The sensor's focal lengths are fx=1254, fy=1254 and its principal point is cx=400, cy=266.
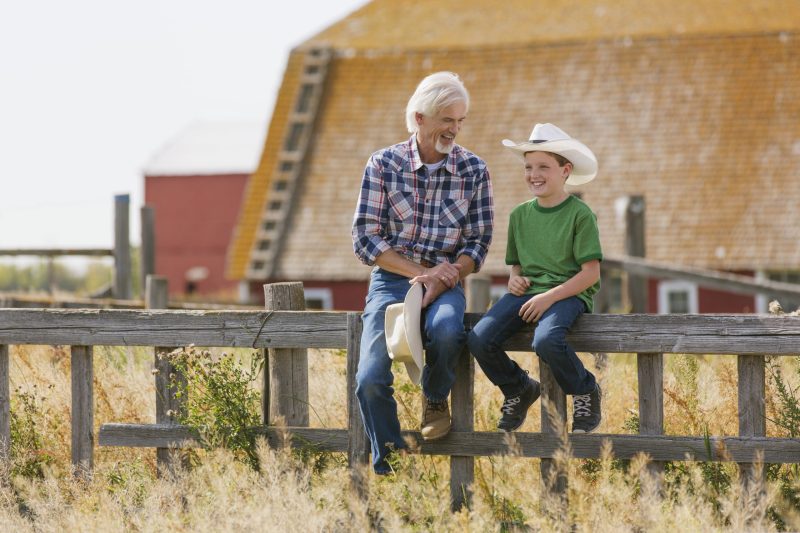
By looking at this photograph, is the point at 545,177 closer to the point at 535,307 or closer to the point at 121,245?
the point at 535,307

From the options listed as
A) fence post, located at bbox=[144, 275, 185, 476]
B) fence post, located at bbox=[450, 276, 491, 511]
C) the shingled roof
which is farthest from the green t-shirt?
the shingled roof

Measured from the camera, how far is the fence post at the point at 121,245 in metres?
14.2

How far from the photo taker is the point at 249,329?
6328 mm

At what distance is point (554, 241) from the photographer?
5734 millimetres

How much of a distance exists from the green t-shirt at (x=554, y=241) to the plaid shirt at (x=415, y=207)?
23cm

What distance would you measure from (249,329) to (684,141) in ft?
52.6

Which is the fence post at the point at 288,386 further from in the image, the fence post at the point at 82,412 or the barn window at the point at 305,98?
the barn window at the point at 305,98

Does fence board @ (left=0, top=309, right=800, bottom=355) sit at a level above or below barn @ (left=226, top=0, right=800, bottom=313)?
below

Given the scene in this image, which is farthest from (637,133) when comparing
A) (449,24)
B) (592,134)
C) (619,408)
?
(619,408)

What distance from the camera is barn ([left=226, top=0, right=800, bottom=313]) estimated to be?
20.4 metres

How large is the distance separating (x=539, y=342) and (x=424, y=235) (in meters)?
0.80

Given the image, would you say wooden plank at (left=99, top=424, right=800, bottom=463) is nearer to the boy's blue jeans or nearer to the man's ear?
the boy's blue jeans

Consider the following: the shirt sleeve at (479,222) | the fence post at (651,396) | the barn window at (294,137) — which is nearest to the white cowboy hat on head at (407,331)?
the shirt sleeve at (479,222)

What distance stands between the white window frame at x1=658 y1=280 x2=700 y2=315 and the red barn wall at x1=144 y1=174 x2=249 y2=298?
16.0 m
